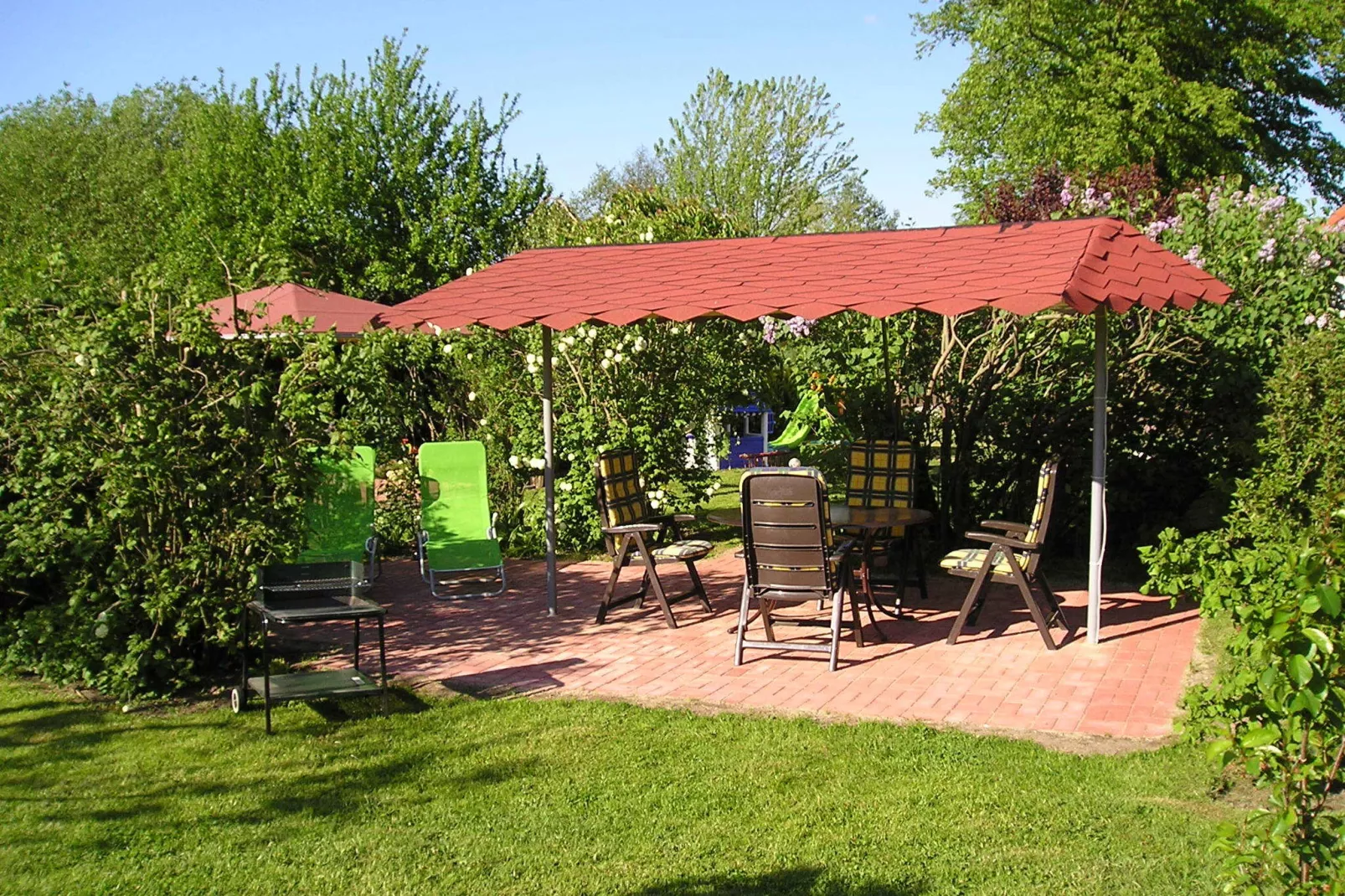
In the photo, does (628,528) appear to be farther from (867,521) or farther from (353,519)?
(353,519)

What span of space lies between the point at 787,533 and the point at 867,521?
0.93 metres

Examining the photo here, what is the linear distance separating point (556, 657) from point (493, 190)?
15.5 metres

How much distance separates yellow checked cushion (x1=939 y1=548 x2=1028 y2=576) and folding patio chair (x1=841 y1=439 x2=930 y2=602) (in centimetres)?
90

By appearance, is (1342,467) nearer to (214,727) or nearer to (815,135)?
(214,727)

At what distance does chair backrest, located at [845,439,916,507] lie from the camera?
8680mm

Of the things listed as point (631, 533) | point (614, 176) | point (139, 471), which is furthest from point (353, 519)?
point (614, 176)

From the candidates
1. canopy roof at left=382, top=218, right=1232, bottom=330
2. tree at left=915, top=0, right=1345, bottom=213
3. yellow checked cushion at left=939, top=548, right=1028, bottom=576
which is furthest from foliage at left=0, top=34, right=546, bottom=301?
yellow checked cushion at left=939, top=548, right=1028, bottom=576

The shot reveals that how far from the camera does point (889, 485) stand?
344 inches

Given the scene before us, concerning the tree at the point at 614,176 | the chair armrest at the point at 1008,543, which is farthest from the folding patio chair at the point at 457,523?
the tree at the point at 614,176

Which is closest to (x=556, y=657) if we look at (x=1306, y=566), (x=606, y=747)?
(x=606, y=747)

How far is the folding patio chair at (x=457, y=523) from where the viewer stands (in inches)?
365

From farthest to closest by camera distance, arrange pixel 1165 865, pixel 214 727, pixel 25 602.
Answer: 1. pixel 25 602
2. pixel 214 727
3. pixel 1165 865

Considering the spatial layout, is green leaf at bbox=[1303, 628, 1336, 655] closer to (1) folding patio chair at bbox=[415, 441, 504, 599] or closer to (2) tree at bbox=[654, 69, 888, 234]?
(1) folding patio chair at bbox=[415, 441, 504, 599]

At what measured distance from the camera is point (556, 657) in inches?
275
